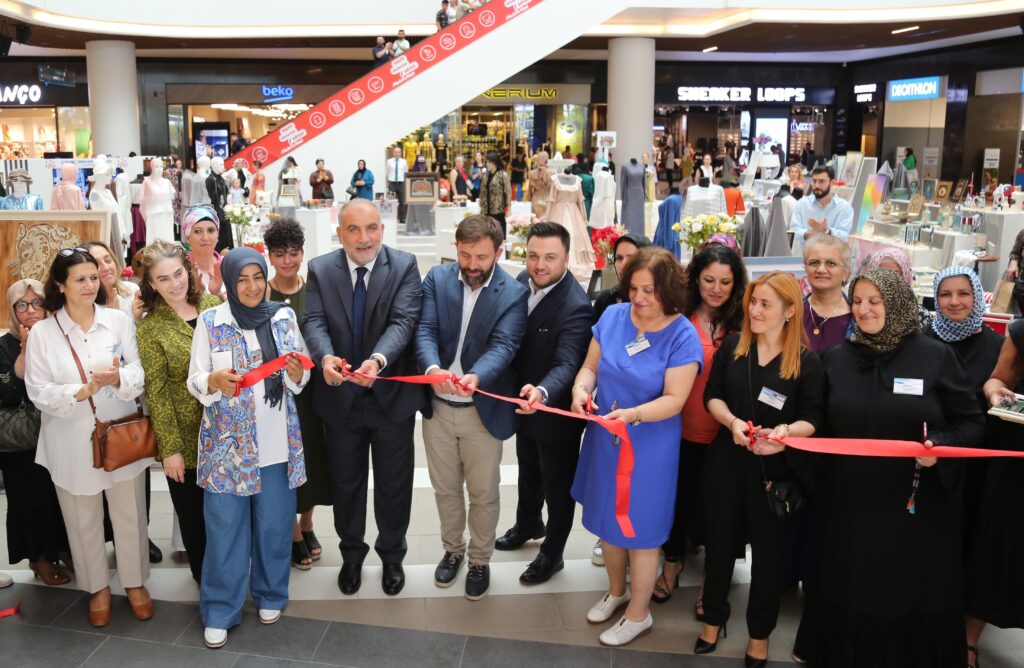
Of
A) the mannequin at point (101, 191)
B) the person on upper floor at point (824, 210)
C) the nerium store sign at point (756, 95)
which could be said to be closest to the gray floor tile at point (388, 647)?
the person on upper floor at point (824, 210)

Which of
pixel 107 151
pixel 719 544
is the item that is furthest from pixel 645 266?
pixel 107 151

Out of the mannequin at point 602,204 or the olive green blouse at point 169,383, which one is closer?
the olive green blouse at point 169,383

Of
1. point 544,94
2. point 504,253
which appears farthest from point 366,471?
point 544,94

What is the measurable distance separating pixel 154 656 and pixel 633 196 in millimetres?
12016

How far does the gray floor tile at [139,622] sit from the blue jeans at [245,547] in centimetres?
15

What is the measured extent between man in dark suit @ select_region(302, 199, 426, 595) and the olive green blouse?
1.67ft

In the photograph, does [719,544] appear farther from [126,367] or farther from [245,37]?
[245,37]

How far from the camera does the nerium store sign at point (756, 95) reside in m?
27.2

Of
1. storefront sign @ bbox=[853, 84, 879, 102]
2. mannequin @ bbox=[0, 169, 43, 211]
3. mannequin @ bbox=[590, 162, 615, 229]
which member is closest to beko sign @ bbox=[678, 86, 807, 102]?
storefront sign @ bbox=[853, 84, 879, 102]

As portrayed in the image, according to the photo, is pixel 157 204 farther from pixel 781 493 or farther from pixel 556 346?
pixel 781 493

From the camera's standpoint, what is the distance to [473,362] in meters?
3.90

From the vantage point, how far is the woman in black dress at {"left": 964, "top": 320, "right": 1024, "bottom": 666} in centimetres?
334

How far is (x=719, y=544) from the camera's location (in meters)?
3.59

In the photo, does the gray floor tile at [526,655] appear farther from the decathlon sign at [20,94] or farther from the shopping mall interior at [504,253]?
the decathlon sign at [20,94]
